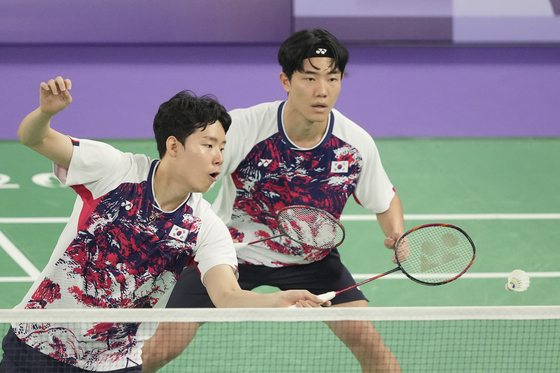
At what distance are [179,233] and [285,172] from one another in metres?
1.27

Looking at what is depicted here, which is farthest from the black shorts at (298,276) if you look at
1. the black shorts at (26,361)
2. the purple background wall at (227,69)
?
the purple background wall at (227,69)

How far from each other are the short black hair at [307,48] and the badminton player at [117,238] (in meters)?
1.15

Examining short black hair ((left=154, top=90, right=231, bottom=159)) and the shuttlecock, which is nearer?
short black hair ((left=154, top=90, right=231, bottom=159))

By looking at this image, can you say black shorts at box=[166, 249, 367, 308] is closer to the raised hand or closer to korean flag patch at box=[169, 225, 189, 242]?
korean flag patch at box=[169, 225, 189, 242]

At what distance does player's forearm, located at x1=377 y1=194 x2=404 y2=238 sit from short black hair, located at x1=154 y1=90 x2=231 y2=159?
1634mm

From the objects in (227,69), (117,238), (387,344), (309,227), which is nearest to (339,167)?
(309,227)

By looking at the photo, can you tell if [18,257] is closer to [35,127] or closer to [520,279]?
[35,127]

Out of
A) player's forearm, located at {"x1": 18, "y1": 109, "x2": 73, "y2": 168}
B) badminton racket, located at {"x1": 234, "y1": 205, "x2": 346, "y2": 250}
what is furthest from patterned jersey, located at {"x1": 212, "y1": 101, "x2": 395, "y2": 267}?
player's forearm, located at {"x1": 18, "y1": 109, "x2": 73, "y2": 168}

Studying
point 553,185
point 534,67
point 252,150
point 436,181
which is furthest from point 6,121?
point 534,67

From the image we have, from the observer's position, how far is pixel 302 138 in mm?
4344

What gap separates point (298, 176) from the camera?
14.3 ft

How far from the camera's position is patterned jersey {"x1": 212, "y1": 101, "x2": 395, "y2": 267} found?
4340 mm

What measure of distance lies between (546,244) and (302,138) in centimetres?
330

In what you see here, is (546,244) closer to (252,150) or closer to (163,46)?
(252,150)
